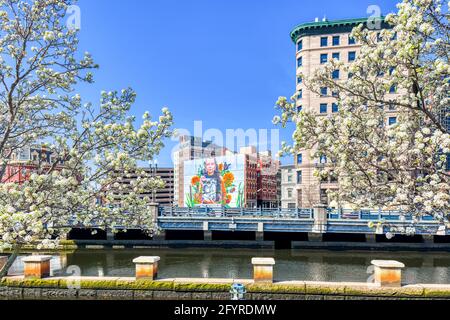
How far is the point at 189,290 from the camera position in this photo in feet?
41.9

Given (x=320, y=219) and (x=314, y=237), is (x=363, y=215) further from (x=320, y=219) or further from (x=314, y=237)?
(x=314, y=237)

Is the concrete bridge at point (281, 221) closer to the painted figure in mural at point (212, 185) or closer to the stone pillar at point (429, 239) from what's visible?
the stone pillar at point (429, 239)

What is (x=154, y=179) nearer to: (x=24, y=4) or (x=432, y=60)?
(x=24, y=4)

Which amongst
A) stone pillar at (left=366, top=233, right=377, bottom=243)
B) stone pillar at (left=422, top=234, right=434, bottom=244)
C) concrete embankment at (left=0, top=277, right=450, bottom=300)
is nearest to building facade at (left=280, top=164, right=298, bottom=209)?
stone pillar at (left=366, top=233, right=377, bottom=243)

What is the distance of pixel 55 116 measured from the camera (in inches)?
330

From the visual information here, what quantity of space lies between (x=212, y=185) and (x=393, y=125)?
81005 millimetres

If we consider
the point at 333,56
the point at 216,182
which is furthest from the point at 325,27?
the point at 216,182

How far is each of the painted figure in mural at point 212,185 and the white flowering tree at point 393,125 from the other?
7856 centimetres

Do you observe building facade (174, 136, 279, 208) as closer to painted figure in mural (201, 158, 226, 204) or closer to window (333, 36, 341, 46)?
painted figure in mural (201, 158, 226, 204)

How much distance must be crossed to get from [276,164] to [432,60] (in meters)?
115

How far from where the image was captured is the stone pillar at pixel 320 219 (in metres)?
28.8

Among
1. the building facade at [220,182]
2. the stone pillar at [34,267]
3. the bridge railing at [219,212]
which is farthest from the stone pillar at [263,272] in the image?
the building facade at [220,182]
